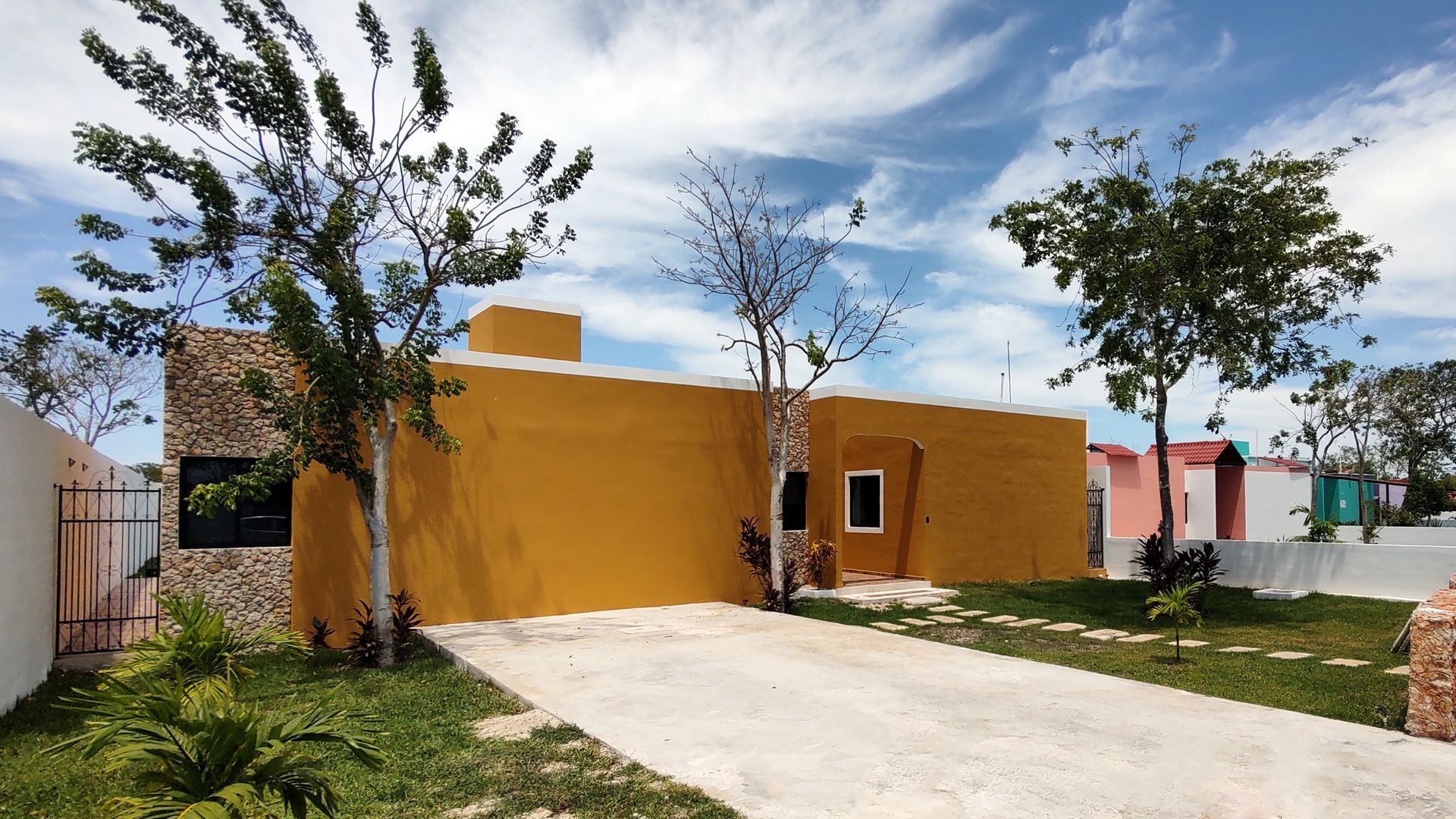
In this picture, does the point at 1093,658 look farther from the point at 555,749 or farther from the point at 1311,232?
the point at 1311,232

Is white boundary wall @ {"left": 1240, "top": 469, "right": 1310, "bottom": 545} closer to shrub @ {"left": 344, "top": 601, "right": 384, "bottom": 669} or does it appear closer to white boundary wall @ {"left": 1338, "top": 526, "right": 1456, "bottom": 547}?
white boundary wall @ {"left": 1338, "top": 526, "right": 1456, "bottom": 547}

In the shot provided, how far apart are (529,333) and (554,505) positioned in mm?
3209

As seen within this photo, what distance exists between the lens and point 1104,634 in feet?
33.1

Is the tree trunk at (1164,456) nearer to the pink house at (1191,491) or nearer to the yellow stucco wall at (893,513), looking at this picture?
the yellow stucco wall at (893,513)

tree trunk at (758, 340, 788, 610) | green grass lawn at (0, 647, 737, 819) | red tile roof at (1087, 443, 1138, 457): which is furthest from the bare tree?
red tile roof at (1087, 443, 1138, 457)

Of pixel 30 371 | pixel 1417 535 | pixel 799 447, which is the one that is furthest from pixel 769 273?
pixel 30 371

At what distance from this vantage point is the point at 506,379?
10.7m

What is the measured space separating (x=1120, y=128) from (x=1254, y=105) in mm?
1688

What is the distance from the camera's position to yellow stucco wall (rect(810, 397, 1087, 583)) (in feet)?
→ 44.4

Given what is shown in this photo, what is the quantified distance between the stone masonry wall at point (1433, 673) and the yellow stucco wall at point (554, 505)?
Answer: 27.9 ft

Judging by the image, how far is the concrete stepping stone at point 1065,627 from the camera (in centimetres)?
1043

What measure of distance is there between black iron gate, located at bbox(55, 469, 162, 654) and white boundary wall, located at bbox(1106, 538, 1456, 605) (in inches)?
630

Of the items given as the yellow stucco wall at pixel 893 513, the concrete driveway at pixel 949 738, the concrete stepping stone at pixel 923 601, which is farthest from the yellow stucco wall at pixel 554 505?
the yellow stucco wall at pixel 893 513

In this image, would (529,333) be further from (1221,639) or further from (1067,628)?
(1221,639)
